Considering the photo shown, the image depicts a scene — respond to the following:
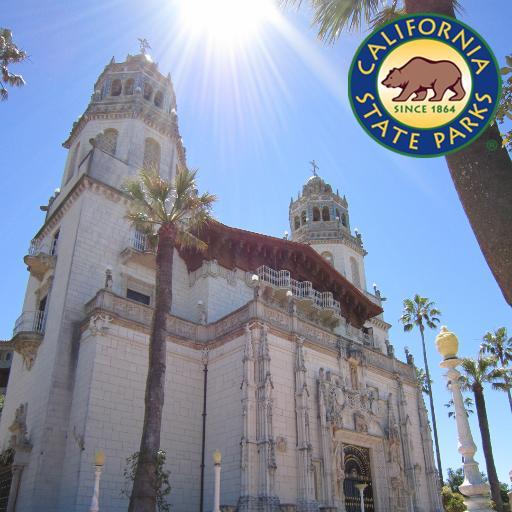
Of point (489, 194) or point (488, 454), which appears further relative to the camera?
point (488, 454)

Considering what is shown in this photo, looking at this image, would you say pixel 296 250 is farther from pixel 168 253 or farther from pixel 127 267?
pixel 168 253

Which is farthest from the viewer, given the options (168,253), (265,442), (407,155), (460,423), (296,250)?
(296,250)

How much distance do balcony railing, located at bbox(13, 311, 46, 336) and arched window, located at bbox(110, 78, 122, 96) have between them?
1520 cm

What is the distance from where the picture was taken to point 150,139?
31.9 meters

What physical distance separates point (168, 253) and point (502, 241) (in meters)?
13.6

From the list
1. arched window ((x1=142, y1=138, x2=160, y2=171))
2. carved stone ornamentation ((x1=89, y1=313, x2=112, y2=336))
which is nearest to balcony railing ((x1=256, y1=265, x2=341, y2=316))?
arched window ((x1=142, y1=138, x2=160, y2=171))


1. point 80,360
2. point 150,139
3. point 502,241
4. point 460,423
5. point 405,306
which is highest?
point 150,139

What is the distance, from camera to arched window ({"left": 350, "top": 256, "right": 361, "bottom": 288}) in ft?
142

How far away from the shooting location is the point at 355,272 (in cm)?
4412

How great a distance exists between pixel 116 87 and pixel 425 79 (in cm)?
3009

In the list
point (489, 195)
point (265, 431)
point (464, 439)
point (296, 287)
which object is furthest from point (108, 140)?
point (489, 195)

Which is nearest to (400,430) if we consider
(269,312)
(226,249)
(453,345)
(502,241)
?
(269,312)

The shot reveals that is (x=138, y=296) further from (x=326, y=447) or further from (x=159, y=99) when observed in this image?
(x=159, y=99)

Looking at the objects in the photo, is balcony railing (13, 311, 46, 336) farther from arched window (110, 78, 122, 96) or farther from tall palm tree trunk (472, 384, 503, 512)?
tall palm tree trunk (472, 384, 503, 512)
